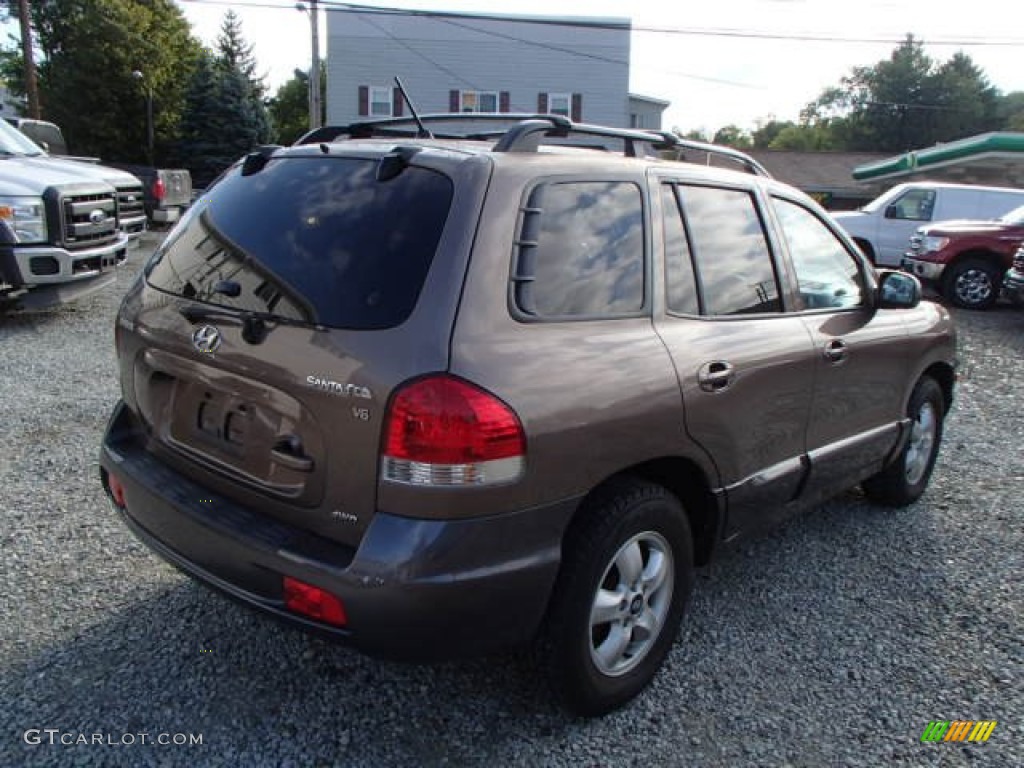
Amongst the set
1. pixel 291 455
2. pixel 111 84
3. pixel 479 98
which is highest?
pixel 111 84

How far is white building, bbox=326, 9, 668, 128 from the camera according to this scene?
28.3 meters

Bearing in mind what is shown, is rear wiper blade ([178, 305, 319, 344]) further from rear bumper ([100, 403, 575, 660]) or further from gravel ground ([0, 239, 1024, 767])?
gravel ground ([0, 239, 1024, 767])

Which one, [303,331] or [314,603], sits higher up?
[303,331]

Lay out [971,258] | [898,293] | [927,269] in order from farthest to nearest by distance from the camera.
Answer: [927,269]
[971,258]
[898,293]

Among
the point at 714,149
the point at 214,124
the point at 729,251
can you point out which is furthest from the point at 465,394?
the point at 214,124

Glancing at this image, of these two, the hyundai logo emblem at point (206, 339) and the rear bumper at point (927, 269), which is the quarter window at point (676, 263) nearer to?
the hyundai logo emblem at point (206, 339)

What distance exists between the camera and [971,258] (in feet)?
42.4

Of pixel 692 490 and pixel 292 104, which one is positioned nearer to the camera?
pixel 692 490

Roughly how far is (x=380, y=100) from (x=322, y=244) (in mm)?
28126

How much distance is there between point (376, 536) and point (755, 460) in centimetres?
157

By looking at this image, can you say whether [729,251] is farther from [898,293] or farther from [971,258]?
[971,258]

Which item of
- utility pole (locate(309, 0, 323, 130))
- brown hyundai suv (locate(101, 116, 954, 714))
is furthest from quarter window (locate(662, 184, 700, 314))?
utility pole (locate(309, 0, 323, 130))

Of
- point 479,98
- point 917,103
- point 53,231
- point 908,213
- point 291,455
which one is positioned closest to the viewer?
point 291,455

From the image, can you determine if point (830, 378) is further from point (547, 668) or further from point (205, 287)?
point (205, 287)
